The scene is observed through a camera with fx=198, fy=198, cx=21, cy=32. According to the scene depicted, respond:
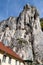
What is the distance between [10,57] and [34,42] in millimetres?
26745

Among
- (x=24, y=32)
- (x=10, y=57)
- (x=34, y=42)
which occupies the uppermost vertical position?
(x=24, y=32)

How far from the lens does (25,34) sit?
67.0 metres

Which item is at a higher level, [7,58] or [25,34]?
[25,34]

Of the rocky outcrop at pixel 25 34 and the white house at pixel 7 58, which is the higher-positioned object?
the rocky outcrop at pixel 25 34

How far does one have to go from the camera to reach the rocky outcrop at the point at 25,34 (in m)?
59.0

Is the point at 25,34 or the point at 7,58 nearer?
the point at 7,58

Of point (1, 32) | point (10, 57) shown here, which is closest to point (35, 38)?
point (1, 32)

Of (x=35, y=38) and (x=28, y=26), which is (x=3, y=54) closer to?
(x=35, y=38)

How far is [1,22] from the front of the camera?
76.4 metres

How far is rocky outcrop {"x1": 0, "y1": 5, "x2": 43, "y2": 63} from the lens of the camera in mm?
59038

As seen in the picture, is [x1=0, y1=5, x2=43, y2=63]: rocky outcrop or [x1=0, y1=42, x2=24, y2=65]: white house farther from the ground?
[x1=0, y1=5, x2=43, y2=63]: rocky outcrop

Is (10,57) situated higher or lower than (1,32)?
lower

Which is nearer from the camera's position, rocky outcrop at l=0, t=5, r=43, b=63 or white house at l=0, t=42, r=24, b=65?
white house at l=0, t=42, r=24, b=65

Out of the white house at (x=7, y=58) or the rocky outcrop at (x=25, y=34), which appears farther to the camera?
the rocky outcrop at (x=25, y=34)
